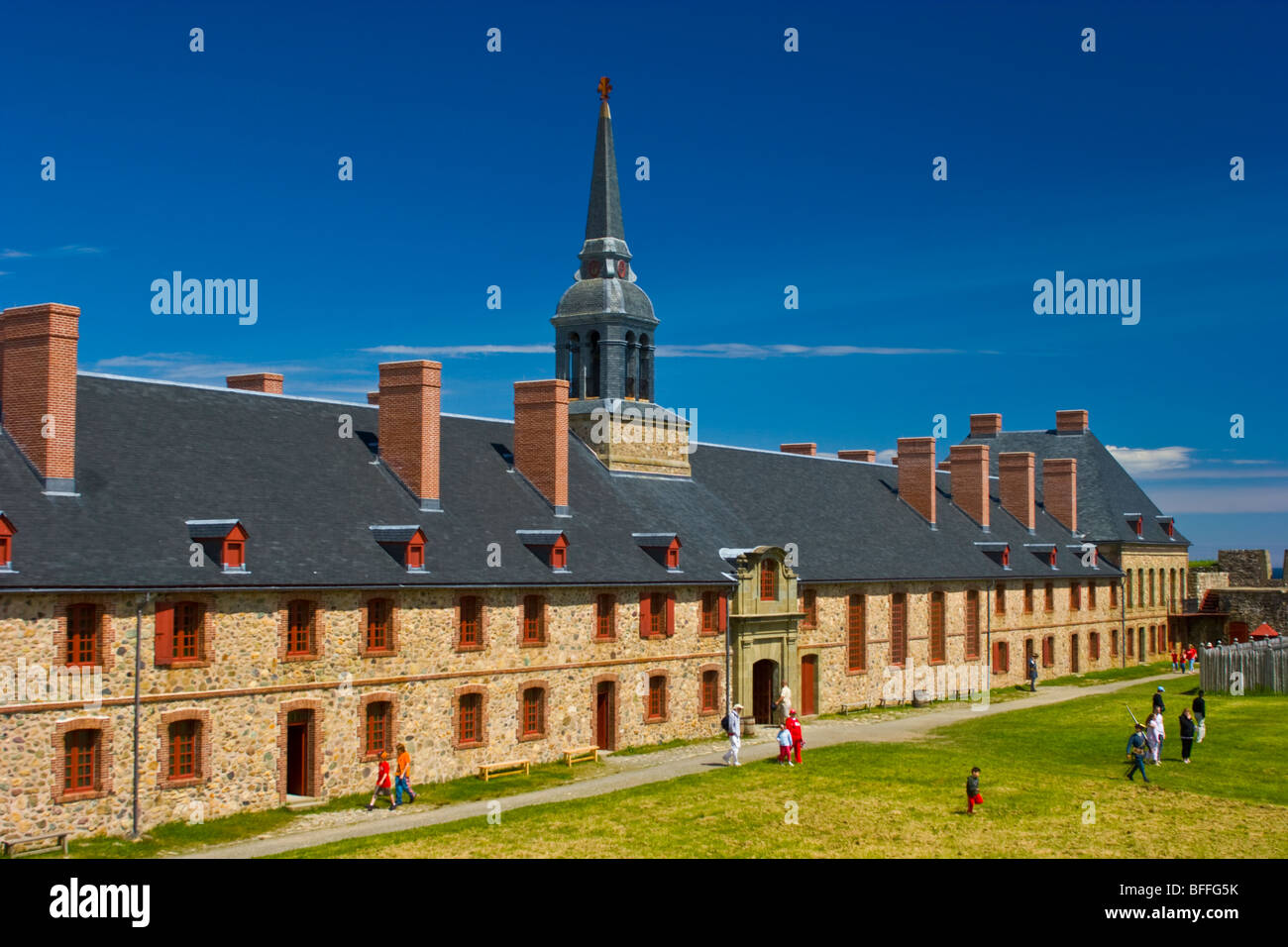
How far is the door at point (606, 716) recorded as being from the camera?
1689 inches

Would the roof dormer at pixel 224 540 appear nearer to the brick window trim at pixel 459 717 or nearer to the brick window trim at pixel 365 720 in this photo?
the brick window trim at pixel 365 720

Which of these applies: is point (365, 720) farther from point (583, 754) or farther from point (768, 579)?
point (768, 579)

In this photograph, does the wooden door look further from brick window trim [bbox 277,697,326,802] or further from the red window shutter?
the red window shutter

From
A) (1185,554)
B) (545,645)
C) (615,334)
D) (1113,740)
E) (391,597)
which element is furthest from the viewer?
(1185,554)

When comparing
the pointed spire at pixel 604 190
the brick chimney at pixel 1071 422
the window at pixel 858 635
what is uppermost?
the pointed spire at pixel 604 190

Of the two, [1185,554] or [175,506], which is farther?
[1185,554]

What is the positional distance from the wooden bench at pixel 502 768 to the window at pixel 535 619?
11.5 feet

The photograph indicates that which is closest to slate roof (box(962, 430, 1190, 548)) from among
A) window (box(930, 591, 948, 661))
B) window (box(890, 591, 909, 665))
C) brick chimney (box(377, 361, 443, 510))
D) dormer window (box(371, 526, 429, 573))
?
window (box(930, 591, 948, 661))

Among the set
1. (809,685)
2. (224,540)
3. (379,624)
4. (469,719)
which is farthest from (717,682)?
(224,540)

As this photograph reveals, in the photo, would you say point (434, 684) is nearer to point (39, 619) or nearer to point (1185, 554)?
point (39, 619)

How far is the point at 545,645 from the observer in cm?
4059

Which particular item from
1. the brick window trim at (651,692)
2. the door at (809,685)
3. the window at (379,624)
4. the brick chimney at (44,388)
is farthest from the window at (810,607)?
the brick chimney at (44,388)

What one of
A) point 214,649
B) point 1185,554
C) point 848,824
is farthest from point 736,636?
point 1185,554

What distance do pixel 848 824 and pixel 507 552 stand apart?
13715 mm
